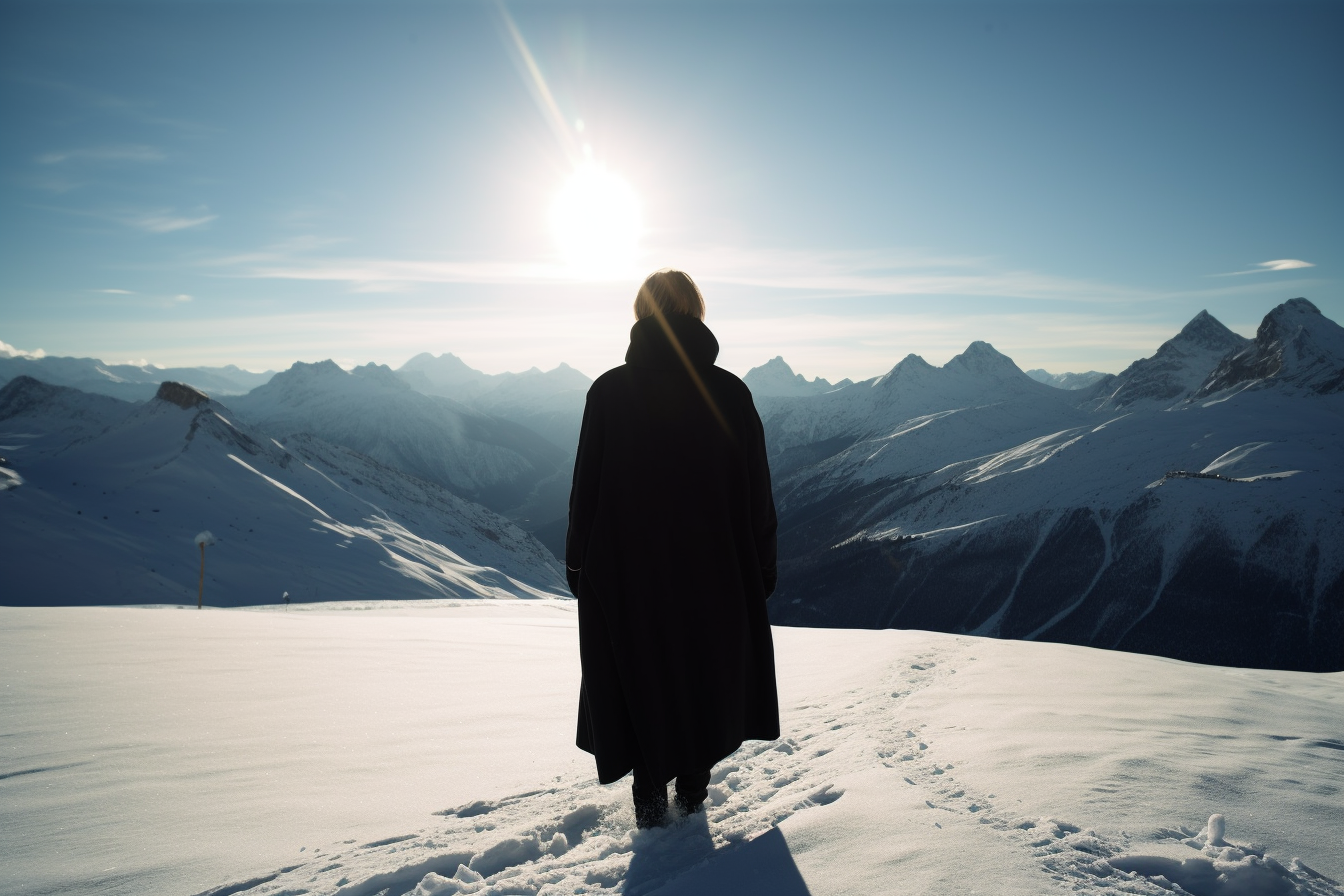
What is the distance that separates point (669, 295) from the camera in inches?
146

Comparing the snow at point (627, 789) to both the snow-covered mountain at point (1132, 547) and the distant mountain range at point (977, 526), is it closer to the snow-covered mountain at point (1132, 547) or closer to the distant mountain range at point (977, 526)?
the distant mountain range at point (977, 526)

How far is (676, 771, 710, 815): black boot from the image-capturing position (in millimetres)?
3395

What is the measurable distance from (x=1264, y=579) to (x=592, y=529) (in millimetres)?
108197

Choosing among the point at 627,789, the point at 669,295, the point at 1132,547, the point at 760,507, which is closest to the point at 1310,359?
the point at 1132,547

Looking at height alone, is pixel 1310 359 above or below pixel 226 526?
above

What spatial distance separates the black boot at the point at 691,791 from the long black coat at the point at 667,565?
0.23 feet

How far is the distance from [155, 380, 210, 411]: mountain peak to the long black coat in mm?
80874

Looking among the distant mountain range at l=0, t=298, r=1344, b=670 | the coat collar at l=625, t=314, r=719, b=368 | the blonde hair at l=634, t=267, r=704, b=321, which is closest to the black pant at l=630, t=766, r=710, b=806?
the coat collar at l=625, t=314, r=719, b=368

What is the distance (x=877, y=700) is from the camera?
215 inches

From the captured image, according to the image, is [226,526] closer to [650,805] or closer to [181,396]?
[181,396]

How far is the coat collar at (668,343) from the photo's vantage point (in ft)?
11.8

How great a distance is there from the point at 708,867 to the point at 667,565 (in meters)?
1.29

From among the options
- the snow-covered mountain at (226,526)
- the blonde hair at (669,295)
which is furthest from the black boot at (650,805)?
the snow-covered mountain at (226,526)

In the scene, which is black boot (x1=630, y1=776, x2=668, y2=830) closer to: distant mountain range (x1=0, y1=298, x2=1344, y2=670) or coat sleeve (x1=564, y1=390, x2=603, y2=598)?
coat sleeve (x1=564, y1=390, x2=603, y2=598)
